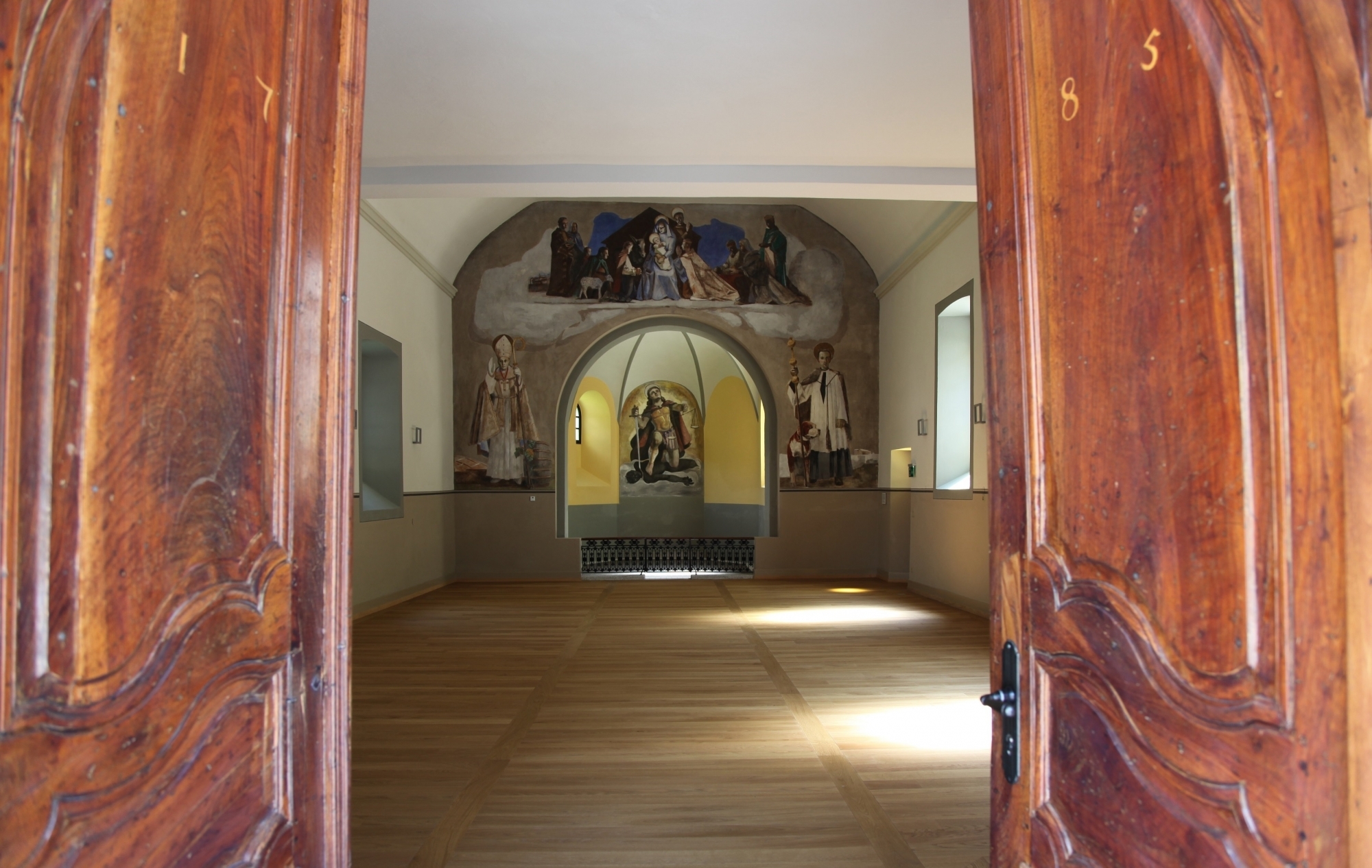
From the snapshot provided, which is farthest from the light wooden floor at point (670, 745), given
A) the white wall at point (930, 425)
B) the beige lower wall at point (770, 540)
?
the beige lower wall at point (770, 540)

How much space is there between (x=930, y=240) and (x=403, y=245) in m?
6.52

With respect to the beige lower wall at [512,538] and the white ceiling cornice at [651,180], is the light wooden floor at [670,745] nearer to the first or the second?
the white ceiling cornice at [651,180]

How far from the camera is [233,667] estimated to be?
160 cm

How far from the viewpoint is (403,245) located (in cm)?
1205

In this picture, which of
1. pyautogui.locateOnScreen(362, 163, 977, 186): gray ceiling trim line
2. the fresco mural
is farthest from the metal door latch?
the fresco mural

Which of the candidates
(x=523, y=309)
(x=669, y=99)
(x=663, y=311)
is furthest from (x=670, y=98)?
(x=523, y=309)

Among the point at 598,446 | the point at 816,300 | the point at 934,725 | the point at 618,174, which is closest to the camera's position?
the point at 934,725

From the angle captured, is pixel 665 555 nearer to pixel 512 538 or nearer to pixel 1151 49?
pixel 512 538

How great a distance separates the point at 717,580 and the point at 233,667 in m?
12.8

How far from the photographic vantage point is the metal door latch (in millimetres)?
1854

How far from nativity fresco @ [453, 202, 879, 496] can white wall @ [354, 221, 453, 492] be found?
0.37 metres

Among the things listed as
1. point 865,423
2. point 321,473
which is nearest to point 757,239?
point 865,423

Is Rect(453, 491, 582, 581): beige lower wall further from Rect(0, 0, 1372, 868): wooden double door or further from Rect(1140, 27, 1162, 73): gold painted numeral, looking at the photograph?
Rect(1140, 27, 1162, 73): gold painted numeral

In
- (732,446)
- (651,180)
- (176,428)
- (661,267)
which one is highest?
(661,267)
